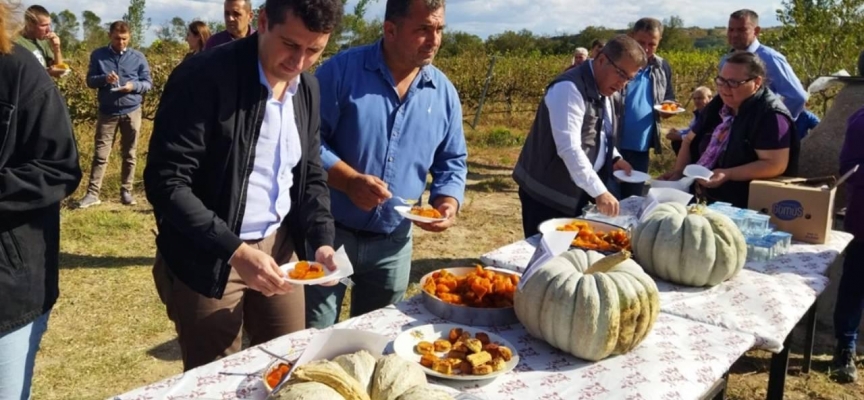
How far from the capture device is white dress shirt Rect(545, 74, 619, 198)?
3.33 m

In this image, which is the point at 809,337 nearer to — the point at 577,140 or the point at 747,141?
the point at 747,141

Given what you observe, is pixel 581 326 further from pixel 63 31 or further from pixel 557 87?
pixel 63 31

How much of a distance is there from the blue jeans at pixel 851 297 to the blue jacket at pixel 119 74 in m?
6.38

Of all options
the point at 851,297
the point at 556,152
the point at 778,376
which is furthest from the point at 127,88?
the point at 851,297

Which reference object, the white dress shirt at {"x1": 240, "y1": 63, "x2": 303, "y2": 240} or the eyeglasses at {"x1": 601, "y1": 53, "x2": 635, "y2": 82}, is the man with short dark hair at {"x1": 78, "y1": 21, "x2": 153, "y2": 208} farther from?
the white dress shirt at {"x1": 240, "y1": 63, "x2": 303, "y2": 240}

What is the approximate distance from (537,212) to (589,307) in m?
1.95

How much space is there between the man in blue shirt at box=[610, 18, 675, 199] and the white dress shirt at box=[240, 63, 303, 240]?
11.7 feet

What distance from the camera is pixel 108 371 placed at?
3803 mm

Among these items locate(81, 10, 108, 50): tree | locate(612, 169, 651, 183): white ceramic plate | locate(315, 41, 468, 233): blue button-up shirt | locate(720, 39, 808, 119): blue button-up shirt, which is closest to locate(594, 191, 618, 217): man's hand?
locate(612, 169, 651, 183): white ceramic plate

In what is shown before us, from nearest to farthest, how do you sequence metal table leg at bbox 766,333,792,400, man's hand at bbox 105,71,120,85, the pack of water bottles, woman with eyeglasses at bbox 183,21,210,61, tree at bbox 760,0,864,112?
the pack of water bottles < metal table leg at bbox 766,333,792,400 < woman with eyeglasses at bbox 183,21,210,61 < man's hand at bbox 105,71,120,85 < tree at bbox 760,0,864,112

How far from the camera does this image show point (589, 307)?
1896mm

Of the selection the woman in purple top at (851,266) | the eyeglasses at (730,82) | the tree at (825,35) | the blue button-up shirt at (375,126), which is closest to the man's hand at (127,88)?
the blue button-up shirt at (375,126)

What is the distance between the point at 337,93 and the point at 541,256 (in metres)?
1.09

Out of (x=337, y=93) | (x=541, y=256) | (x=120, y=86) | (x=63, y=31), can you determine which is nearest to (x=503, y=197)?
(x=120, y=86)
